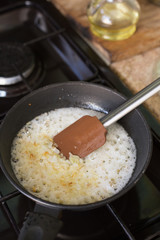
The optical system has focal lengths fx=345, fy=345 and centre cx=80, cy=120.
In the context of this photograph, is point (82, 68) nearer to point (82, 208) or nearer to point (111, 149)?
point (111, 149)

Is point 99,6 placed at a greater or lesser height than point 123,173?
greater

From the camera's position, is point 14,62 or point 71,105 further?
point 14,62

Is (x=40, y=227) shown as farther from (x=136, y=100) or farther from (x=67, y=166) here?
(x=136, y=100)

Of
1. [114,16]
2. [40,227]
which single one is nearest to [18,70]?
[114,16]

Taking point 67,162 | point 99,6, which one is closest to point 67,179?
point 67,162

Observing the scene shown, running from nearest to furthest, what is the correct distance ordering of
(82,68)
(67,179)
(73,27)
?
(67,179)
(82,68)
(73,27)

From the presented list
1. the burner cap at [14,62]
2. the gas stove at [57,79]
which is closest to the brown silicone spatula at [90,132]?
the gas stove at [57,79]

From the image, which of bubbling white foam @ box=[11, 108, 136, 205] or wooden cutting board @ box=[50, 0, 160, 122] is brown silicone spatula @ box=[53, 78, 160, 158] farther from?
wooden cutting board @ box=[50, 0, 160, 122]
